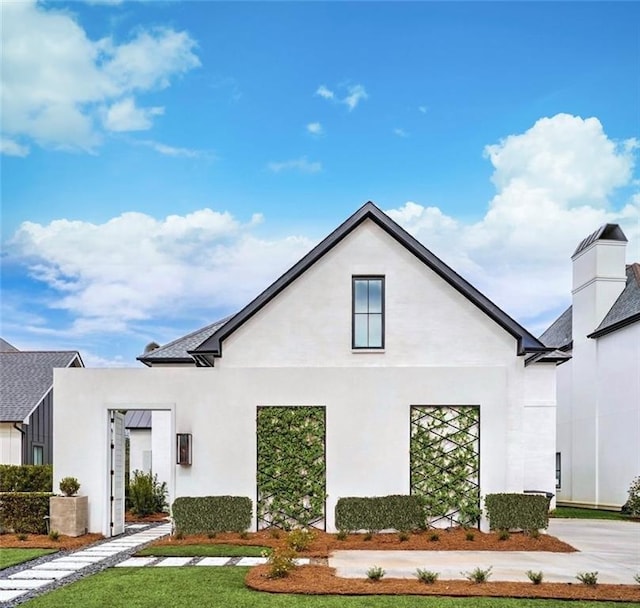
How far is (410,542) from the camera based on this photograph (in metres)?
12.5

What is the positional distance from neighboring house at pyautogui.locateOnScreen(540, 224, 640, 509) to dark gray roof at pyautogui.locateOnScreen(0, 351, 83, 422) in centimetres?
1932

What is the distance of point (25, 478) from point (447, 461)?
37.2ft

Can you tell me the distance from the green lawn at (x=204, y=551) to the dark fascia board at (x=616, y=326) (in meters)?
14.1

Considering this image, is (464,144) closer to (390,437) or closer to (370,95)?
(370,95)

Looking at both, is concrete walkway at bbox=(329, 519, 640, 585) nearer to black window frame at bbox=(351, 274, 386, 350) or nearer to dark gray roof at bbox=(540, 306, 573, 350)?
Answer: black window frame at bbox=(351, 274, 386, 350)

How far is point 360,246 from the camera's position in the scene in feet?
49.5

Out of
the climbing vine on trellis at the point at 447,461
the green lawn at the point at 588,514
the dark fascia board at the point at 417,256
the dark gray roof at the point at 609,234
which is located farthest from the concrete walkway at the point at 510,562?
the dark gray roof at the point at 609,234

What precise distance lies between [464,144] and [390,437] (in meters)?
10.5

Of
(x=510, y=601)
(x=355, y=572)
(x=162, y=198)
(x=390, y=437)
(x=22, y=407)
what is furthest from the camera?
(x=22, y=407)

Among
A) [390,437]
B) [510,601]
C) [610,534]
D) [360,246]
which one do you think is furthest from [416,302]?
[510,601]

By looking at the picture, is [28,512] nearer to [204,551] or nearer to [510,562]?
[204,551]

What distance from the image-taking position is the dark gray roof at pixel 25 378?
23.4 meters

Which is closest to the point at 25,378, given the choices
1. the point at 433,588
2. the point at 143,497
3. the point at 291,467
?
the point at 143,497

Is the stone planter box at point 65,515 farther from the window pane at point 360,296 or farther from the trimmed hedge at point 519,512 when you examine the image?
the trimmed hedge at point 519,512
